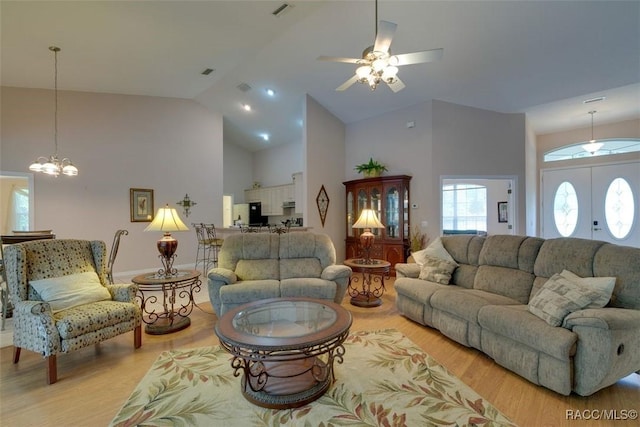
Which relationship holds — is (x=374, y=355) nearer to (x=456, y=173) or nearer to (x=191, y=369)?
(x=191, y=369)

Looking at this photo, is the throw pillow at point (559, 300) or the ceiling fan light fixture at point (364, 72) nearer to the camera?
the throw pillow at point (559, 300)

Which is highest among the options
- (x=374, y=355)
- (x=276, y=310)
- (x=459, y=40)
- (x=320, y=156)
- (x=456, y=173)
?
(x=459, y=40)

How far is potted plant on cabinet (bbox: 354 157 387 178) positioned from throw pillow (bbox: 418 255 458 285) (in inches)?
109

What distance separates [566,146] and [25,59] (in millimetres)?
10041

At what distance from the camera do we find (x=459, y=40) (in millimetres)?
3900

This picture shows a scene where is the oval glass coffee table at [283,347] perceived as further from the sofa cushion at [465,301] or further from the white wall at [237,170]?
the white wall at [237,170]

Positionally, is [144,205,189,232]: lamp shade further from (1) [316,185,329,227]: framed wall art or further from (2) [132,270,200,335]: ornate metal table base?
(1) [316,185,329,227]: framed wall art

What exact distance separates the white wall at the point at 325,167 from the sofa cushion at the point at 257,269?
230 centimetres

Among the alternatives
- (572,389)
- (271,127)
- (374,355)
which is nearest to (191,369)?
(374,355)

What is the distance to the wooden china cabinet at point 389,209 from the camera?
18.5 feet

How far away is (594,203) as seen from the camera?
235 inches

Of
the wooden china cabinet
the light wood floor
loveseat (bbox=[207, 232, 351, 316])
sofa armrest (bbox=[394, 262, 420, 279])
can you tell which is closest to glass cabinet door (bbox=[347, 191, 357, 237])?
the wooden china cabinet

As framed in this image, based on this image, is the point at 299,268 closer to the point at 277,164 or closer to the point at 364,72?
the point at 364,72

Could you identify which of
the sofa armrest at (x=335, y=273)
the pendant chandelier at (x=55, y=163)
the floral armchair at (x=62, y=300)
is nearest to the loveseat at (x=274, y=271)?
the sofa armrest at (x=335, y=273)
